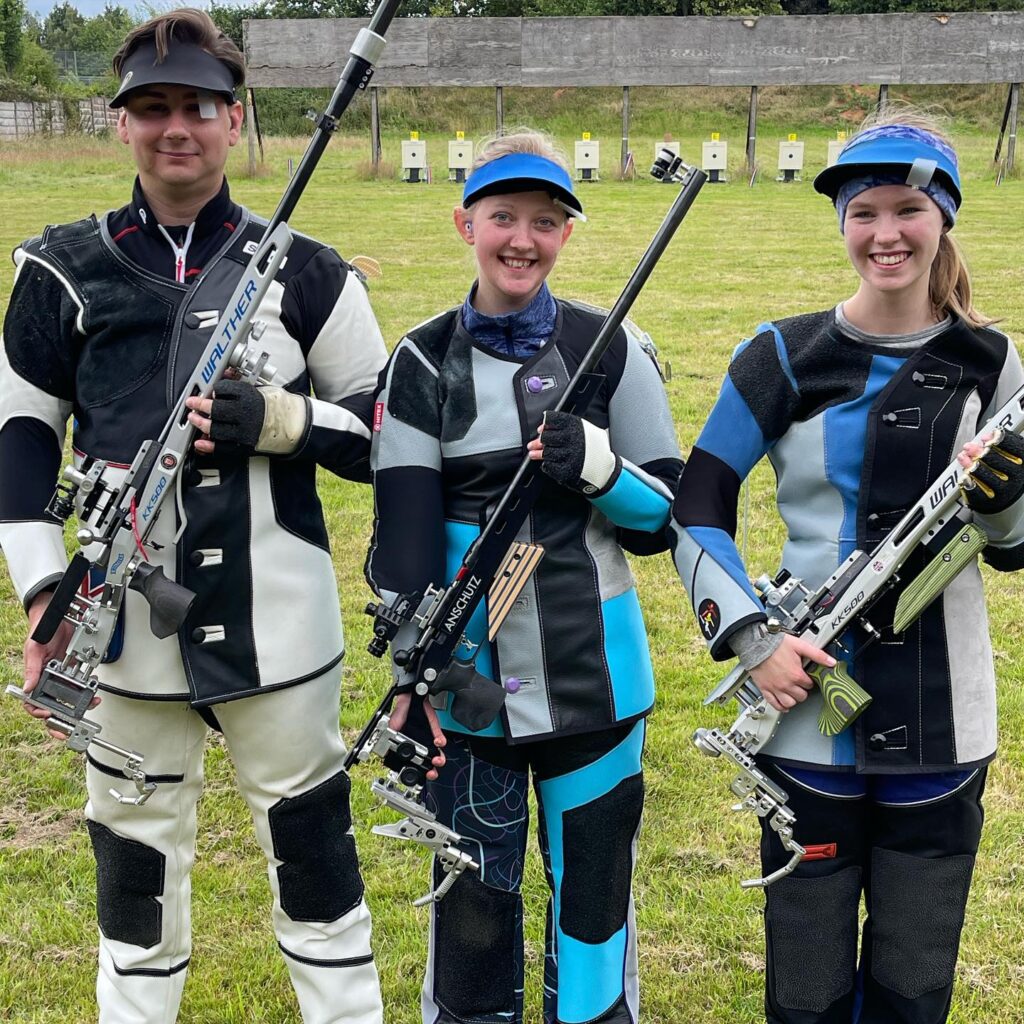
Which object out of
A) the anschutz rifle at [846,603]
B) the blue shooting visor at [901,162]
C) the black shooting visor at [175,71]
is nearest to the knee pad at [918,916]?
the anschutz rifle at [846,603]

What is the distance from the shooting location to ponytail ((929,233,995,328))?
2865 millimetres

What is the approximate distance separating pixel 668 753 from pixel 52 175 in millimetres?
26760

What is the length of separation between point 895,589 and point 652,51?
2927 cm

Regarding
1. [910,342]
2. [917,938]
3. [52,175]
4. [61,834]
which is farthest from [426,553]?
[52,175]

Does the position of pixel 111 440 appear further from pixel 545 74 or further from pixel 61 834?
pixel 545 74

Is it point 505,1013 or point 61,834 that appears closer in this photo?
point 505,1013

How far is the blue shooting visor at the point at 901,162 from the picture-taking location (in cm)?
274

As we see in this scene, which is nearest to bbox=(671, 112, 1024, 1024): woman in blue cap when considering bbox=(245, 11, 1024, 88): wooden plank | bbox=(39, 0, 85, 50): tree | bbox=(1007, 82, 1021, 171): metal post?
bbox=(1007, 82, 1021, 171): metal post

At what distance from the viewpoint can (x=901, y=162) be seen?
9.00 feet

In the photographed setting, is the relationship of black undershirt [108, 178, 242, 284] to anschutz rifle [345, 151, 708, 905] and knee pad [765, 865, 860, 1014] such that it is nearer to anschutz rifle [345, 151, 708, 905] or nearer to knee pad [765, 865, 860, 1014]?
anschutz rifle [345, 151, 708, 905]

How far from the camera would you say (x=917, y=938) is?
291 cm

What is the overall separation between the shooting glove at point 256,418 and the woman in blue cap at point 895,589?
3.15 feet

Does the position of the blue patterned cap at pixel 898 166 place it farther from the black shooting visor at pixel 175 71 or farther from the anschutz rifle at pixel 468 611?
the black shooting visor at pixel 175 71

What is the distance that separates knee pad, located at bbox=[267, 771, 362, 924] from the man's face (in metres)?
1.54
